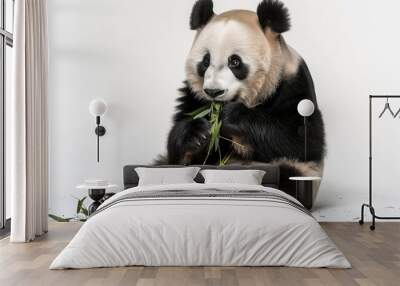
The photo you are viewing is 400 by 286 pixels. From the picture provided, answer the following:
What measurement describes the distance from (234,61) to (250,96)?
19.5 inches

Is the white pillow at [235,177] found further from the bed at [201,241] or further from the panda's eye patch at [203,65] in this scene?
the bed at [201,241]

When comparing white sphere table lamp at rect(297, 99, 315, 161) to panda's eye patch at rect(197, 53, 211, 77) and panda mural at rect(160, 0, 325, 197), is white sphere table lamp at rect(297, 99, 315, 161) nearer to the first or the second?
panda mural at rect(160, 0, 325, 197)

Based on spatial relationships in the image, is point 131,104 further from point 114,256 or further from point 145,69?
point 114,256

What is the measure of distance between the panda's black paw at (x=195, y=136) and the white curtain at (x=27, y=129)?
6.09 ft

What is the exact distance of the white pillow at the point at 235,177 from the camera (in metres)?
6.70

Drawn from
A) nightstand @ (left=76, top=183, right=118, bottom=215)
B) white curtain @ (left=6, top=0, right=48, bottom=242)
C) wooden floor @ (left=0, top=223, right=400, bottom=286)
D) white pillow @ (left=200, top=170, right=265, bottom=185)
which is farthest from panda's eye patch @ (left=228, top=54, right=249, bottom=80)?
wooden floor @ (left=0, top=223, right=400, bottom=286)

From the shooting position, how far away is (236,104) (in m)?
7.37

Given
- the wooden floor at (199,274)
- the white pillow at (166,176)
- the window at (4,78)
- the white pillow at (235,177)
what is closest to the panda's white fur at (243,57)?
the white pillow at (235,177)

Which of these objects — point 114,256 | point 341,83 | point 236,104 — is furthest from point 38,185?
point 341,83

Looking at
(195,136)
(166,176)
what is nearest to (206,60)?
(195,136)

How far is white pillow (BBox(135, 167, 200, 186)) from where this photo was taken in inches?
267

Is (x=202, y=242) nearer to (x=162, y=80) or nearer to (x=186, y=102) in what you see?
(x=186, y=102)

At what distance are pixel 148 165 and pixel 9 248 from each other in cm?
232

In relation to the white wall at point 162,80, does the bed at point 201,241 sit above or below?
below
